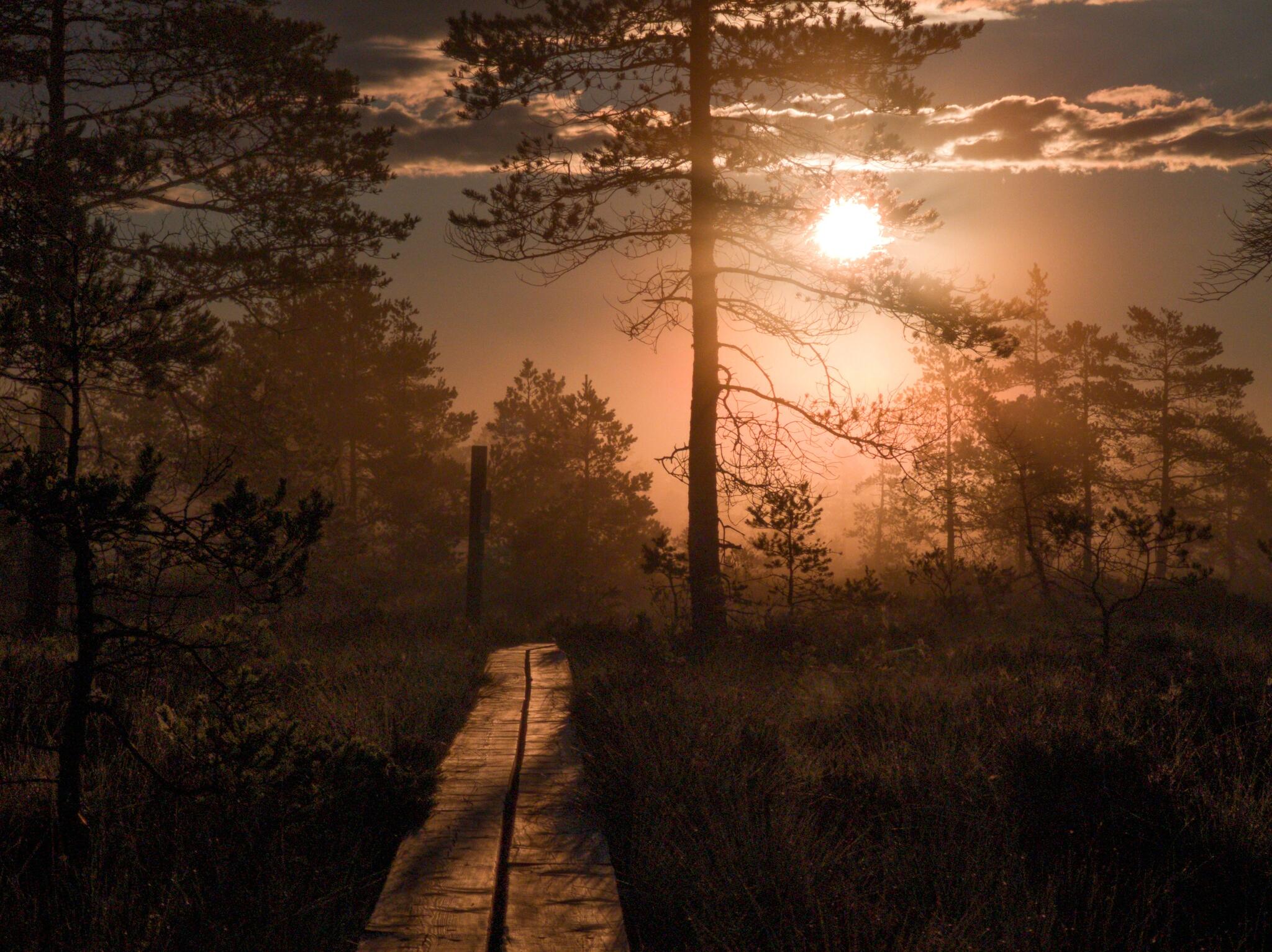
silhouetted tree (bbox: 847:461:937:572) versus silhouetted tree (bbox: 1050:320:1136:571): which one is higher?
silhouetted tree (bbox: 1050:320:1136:571)

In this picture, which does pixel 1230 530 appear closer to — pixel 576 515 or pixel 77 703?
pixel 576 515

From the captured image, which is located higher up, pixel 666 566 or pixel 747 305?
pixel 747 305

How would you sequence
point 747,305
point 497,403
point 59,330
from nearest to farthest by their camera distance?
point 59,330 → point 747,305 → point 497,403

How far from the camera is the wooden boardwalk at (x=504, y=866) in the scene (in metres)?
3.14

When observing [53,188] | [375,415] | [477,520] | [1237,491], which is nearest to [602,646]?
[477,520]

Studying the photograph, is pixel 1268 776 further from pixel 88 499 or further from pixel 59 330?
pixel 59 330

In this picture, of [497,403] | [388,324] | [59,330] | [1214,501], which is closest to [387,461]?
[388,324]

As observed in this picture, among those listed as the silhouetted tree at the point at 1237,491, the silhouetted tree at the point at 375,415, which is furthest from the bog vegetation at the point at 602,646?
the silhouetted tree at the point at 1237,491

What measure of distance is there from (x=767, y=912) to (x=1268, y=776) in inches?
138

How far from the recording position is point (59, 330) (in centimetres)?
360

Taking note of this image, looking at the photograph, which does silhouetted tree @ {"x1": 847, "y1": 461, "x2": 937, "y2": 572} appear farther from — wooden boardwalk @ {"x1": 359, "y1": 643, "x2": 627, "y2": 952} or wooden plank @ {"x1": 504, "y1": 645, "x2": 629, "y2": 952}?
wooden plank @ {"x1": 504, "y1": 645, "x2": 629, "y2": 952}

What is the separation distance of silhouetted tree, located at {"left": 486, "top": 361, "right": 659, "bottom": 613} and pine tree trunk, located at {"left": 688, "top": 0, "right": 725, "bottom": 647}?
1798 centimetres

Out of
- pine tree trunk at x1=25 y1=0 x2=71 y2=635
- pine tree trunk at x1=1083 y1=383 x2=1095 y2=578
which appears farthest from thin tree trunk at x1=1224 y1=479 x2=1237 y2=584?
pine tree trunk at x1=25 y1=0 x2=71 y2=635

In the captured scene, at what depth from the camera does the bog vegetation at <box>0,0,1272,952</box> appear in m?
3.35
